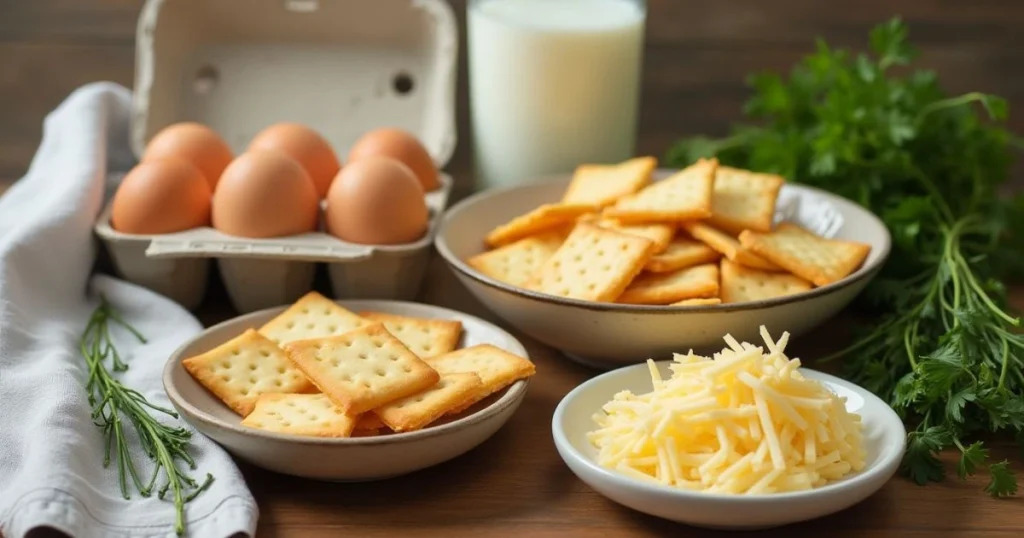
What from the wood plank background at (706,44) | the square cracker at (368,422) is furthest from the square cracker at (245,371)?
the wood plank background at (706,44)

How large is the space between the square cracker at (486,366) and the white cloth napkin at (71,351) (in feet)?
0.79

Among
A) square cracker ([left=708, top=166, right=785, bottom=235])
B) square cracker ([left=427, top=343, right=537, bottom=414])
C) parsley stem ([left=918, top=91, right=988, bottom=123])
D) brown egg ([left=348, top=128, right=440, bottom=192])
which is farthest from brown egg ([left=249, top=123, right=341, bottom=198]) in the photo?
parsley stem ([left=918, top=91, right=988, bottom=123])

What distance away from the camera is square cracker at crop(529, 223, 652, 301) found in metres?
1.30

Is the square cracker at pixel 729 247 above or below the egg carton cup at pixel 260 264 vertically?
above

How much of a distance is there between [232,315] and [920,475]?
880 mm

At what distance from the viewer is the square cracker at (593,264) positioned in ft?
4.26

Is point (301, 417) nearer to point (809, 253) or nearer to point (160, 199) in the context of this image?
point (160, 199)

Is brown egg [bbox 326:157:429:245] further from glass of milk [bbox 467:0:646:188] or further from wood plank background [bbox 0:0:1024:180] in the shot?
wood plank background [bbox 0:0:1024:180]

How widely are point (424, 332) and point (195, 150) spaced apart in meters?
0.44

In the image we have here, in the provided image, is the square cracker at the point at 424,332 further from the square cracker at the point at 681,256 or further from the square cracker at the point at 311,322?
the square cracker at the point at 681,256

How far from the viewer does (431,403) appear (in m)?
1.11

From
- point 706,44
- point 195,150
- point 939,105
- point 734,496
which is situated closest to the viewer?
point 734,496

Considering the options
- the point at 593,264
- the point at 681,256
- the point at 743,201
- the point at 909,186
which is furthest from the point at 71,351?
the point at 909,186

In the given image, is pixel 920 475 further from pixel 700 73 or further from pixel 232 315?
pixel 700 73
